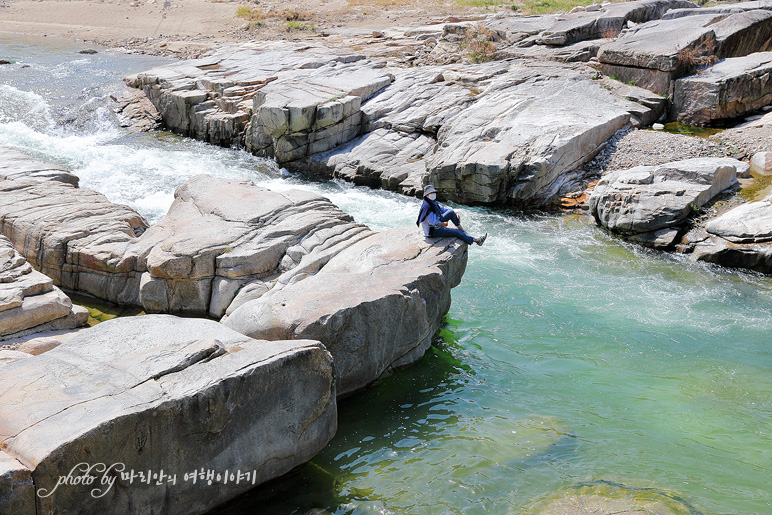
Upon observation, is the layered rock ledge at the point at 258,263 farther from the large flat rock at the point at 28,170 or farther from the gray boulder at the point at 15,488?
the gray boulder at the point at 15,488

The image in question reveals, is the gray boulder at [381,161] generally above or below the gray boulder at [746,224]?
below

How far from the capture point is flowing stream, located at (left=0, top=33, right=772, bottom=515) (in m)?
6.82

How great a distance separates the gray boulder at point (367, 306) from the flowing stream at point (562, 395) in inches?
22.1

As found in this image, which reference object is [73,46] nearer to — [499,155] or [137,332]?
[499,155]

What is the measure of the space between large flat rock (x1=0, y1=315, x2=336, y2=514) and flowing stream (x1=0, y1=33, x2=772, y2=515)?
1.90 ft

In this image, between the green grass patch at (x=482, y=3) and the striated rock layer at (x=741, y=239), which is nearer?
the striated rock layer at (x=741, y=239)

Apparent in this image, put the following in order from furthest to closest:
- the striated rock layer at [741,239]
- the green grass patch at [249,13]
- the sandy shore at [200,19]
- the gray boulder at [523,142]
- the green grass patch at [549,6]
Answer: the green grass patch at [249,13], the sandy shore at [200,19], the green grass patch at [549,6], the gray boulder at [523,142], the striated rock layer at [741,239]

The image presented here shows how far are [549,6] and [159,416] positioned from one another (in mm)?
34224

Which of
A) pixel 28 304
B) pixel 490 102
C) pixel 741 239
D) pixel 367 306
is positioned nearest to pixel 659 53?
pixel 490 102

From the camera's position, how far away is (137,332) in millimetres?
7363

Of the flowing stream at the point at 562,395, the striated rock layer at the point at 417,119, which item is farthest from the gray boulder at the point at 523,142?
the flowing stream at the point at 562,395

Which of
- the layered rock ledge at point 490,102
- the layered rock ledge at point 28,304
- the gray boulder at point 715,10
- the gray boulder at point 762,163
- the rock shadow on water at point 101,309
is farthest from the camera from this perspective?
the gray boulder at point 715,10

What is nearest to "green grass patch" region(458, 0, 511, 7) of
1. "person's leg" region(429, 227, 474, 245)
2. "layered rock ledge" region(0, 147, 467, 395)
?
"layered rock ledge" region(0, 147, 467, 395)

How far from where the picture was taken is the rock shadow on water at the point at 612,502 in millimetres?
6258
